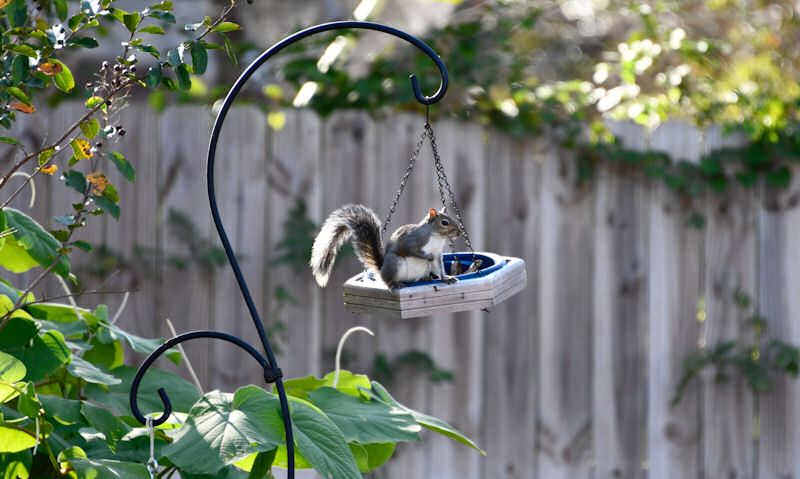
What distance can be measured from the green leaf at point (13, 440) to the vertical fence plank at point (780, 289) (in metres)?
2.67

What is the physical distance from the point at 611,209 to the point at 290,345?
1.23 meters

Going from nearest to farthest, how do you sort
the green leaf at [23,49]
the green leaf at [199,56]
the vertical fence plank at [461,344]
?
1. the green leaf at [23,49]
2. the green leaf at [199,56]
3. the vertical fence plank at [461,344]

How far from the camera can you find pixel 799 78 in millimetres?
4098

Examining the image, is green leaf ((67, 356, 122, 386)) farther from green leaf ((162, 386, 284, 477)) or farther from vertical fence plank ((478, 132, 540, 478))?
vertical fence plank ((478, 132, 540, 478))

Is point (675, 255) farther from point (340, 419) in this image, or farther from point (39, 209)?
point (39, 209)

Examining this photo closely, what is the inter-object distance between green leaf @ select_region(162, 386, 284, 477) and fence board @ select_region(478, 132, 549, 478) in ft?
5.83

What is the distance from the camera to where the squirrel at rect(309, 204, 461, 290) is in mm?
1551

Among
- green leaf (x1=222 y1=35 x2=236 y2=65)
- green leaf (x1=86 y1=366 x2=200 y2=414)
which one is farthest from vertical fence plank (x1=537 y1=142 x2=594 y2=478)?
green leaf (x1=222 y1=35 x2=236 y2=65)

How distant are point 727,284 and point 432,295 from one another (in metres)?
2.04

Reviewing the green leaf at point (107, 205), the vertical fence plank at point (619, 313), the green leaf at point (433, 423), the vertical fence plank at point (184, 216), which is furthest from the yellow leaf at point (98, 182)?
the vertical fence plank at point (619, 313)

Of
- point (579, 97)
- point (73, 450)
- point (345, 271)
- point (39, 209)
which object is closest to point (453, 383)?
point (345, 271)

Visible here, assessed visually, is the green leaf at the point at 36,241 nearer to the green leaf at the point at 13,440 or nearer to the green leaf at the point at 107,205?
the green leaf at the point at 107,205

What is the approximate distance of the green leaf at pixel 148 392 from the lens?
5.34 feet

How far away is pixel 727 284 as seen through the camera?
315 centimetres
